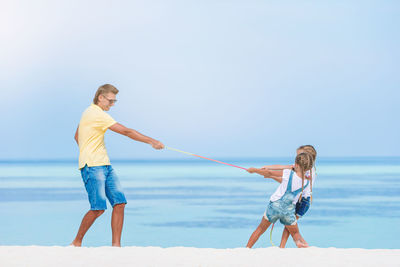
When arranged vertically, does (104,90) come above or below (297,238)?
above

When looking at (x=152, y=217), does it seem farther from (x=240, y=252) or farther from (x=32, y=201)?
(x=240, y=252)

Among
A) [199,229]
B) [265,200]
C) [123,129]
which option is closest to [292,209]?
[123,129]

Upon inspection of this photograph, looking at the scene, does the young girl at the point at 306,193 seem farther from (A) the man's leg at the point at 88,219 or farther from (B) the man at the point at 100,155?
(A) the man's leg at the point at 88,219

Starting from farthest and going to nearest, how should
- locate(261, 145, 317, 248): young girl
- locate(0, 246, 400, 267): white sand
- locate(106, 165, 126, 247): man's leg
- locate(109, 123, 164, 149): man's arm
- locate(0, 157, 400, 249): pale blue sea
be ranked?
locate(0, 157, 400, 249): pale blue sea
locate(261, 145, 317, 248): young girl
locate(106, 165, 126, 247): man's leg
locate(109, 123, 164, 149): man's arm
locate(0, 246, 400, 267): white sand

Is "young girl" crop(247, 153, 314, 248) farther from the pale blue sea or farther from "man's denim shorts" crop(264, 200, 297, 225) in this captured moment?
the pale blue sea

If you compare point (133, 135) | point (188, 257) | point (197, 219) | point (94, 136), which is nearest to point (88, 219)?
point (94, 136)

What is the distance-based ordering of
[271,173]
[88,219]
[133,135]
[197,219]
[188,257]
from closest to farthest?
[188,257] → [133,135] → [88,219] → [271,173] → [197,219]

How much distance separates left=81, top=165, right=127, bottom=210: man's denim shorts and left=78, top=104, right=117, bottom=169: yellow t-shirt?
6cm

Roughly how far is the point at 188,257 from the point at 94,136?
1279 millimetres

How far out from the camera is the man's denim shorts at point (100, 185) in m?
5.43

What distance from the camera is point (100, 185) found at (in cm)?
544

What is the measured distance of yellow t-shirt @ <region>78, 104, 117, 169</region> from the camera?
17.9ft

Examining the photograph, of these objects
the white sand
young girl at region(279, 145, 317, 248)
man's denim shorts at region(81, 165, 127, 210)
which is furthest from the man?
young girl at region(279, 145, 317, 248)

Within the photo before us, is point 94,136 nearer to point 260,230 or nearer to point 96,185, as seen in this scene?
point 96,185
